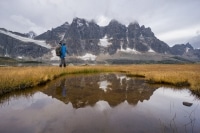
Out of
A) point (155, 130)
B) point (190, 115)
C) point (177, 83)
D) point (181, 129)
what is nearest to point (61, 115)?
point (155, 130)

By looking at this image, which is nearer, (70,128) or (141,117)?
(70,128)

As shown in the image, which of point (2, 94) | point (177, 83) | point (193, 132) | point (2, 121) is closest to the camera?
point (193, 132)

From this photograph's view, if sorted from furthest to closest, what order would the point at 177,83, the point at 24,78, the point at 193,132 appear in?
1. the point at 177,83
2. the point at 24,78
3. the point at 193,132

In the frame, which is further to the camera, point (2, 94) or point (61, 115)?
point (2, 94)

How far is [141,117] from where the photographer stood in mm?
8250

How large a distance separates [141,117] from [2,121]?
5243 millimetres

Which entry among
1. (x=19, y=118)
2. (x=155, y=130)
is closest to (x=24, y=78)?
(x=19, y=118)

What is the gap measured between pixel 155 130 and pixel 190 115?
8.60 ft

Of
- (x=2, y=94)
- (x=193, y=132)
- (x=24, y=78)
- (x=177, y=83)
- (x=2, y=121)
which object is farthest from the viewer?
(x=177, y=83)

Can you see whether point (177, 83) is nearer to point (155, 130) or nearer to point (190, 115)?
point (190, 115)

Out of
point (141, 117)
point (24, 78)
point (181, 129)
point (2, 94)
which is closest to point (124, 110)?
point (141, 117)

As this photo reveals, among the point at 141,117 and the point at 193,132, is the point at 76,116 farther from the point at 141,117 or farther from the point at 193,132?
the point at 193,132

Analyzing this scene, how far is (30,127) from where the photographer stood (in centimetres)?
682

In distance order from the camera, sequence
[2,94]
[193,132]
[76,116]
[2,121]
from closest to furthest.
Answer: [193,132]
[2,121]
[76,116]
[2,94]
